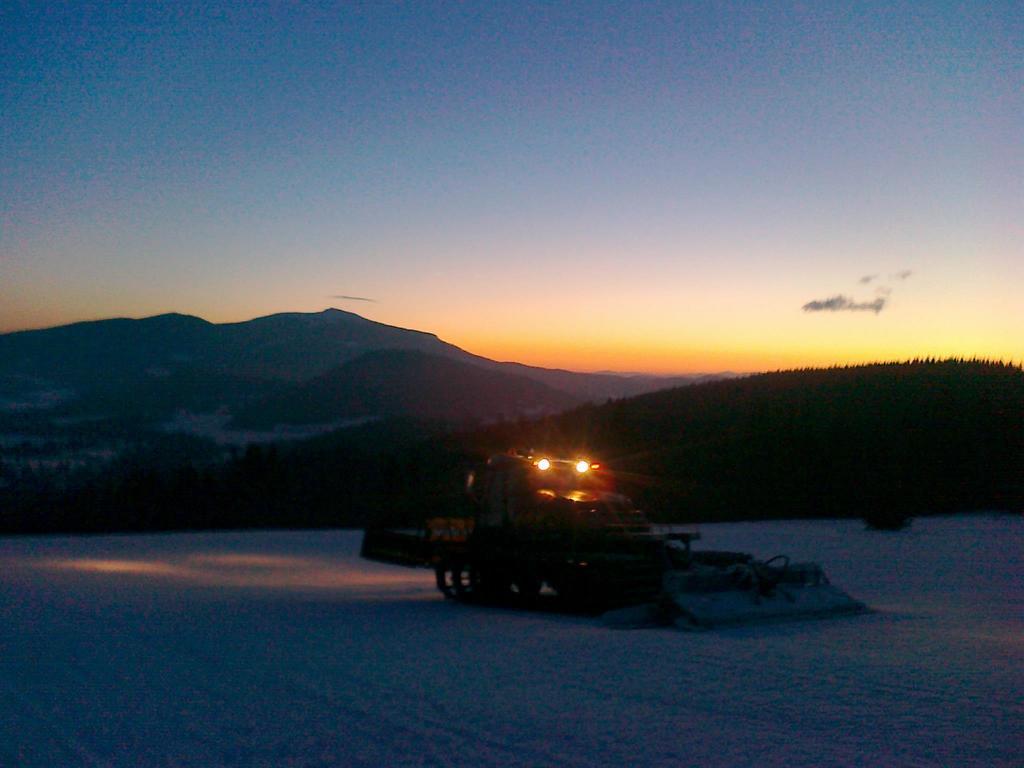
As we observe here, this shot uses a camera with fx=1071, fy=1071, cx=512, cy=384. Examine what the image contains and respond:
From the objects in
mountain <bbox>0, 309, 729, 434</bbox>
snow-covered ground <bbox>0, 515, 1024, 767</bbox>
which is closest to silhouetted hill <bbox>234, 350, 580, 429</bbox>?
mountain <bbox>0, 309, 729, 434</bbox>

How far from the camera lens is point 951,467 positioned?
161ft

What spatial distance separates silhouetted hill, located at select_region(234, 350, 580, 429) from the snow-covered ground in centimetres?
6987

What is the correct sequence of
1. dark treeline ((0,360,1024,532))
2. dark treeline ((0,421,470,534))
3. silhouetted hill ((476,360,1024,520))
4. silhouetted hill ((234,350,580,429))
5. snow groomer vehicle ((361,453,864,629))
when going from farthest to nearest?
silhouetted hill ((234,350,580,429)) < dark treeline ((0,421,470,534)) < dark treeline ((0,360,1024,532)) < silhouetted hill ((476,360,1024,520)) < snow groomer vehicle ((361,453,864,629))

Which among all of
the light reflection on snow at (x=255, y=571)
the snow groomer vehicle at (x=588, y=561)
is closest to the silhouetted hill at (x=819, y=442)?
the light reflection on snow at (x=255, y=571)

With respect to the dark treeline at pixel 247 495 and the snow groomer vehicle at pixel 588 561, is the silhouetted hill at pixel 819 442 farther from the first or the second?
the snow groomer vehicle at pixel 588 561

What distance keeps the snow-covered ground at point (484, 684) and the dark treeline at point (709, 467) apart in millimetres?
20595

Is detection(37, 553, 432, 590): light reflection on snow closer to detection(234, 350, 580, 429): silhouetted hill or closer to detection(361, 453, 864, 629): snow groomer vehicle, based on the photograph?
detection(361, 453, 864, 629): snow groomer vehicle

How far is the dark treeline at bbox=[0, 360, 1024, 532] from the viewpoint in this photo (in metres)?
48.3

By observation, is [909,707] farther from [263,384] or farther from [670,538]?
[263,384]

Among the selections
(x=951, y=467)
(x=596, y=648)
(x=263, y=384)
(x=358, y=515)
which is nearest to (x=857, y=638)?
(x=596, y=648)

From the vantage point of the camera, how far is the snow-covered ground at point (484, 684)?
7785 mm

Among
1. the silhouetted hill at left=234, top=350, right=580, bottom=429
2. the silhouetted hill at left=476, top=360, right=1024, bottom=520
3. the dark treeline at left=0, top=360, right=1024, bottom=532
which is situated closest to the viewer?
the silhouetted hill at left=476, top=360, right=1024, bottom=520

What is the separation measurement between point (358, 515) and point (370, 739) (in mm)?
48724

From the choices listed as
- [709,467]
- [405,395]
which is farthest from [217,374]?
[709,467]
